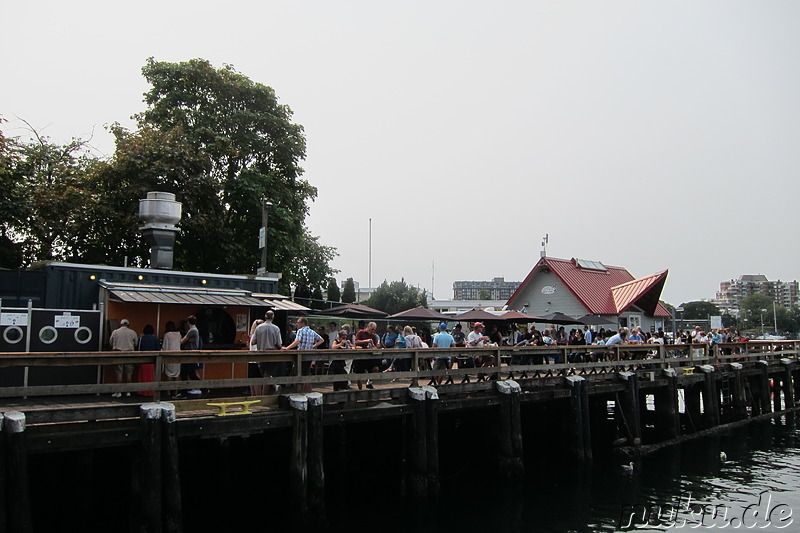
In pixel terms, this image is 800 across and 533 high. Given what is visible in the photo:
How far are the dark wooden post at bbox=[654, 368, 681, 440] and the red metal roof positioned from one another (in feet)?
60.4

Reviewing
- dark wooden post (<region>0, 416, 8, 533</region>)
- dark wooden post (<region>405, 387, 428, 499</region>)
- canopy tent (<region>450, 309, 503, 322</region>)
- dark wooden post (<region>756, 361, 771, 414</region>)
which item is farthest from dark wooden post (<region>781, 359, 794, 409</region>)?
dark wooden post (<region>0, 416, 8, 533</region>)

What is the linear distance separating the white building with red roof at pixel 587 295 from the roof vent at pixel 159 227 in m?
25.9

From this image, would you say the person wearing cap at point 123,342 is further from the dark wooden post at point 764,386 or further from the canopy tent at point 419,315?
the dark wooden post at point 764,386

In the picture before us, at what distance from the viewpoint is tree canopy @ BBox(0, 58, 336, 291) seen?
77.4ft

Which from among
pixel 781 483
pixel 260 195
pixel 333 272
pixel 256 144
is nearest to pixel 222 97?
pixel 256 144

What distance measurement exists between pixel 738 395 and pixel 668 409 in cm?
570

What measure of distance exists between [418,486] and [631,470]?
5966mm

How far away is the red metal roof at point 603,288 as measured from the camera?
3794cm

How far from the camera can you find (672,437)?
60.8 ft

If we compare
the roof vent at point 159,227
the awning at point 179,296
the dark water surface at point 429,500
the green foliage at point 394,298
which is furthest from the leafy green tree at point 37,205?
the green foliage at point 394,298

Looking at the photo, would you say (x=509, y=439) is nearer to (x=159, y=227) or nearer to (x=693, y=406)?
(x=159, y=227)

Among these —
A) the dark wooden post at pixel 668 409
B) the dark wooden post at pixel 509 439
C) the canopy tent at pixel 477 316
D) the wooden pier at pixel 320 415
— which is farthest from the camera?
the canopy tent at pixel 477 316

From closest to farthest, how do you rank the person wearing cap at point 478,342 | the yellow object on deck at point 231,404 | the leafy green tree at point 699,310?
the yellow object on deck at point 231,404 → the person wearing cap at point 478,342 → the leafy green tree at point 699,310

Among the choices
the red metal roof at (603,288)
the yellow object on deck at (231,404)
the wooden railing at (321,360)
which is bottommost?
→ the yellow object on deck at (231,404)
